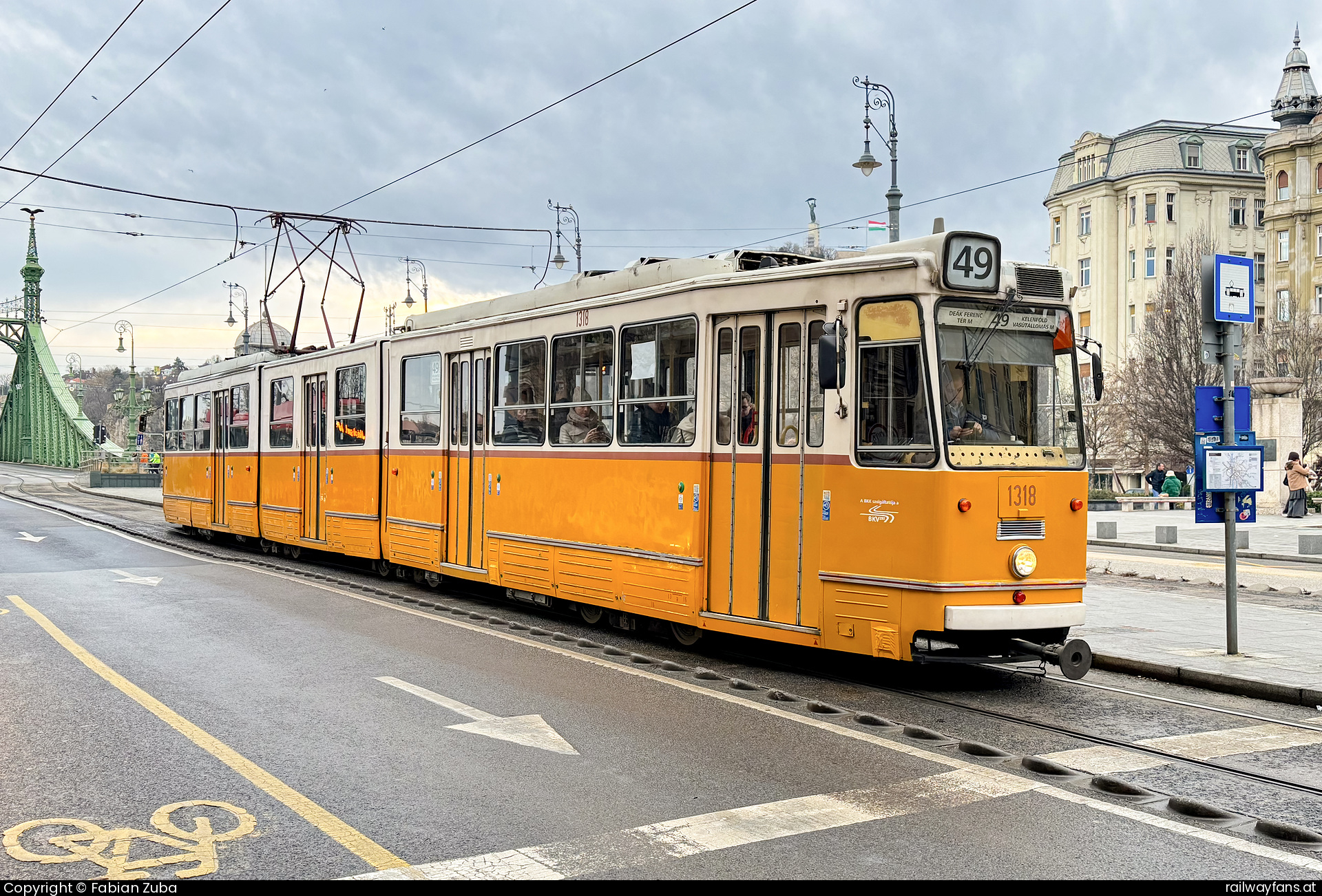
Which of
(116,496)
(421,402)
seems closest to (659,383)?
(421,402)

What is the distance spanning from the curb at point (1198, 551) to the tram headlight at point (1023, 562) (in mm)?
11483

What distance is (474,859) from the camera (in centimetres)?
499

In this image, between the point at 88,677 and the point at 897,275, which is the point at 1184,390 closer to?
the point at 897,275

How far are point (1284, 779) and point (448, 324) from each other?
1034 centimetres

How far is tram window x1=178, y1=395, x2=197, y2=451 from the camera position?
24364 millimetres

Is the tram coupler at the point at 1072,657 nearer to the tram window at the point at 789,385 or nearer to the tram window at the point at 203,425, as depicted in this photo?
the tram window at the point at 789,385

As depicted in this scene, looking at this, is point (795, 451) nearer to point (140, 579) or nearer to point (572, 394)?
point (572, 394)

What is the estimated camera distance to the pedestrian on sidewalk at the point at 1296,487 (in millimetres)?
30125

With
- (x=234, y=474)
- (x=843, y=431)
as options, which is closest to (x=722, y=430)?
(x=843, y=431)

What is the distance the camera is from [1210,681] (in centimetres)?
924

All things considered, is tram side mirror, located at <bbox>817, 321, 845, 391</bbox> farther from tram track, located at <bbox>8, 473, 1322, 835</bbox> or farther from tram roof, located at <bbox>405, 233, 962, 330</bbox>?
tram track, located at <bbox>8, 473, 1322, 835</bbox>

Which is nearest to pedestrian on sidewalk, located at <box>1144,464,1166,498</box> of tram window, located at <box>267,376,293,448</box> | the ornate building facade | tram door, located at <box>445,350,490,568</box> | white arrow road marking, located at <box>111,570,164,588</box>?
the ornate building facade

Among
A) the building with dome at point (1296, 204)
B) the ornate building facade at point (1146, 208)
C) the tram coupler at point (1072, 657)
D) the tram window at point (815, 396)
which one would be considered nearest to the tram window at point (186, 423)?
the tram window at point (815, 396)

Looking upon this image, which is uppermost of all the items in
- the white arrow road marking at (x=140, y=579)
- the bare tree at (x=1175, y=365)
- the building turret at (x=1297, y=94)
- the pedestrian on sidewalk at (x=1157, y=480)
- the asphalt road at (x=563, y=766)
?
the building turret at (x=1297, y=94)
